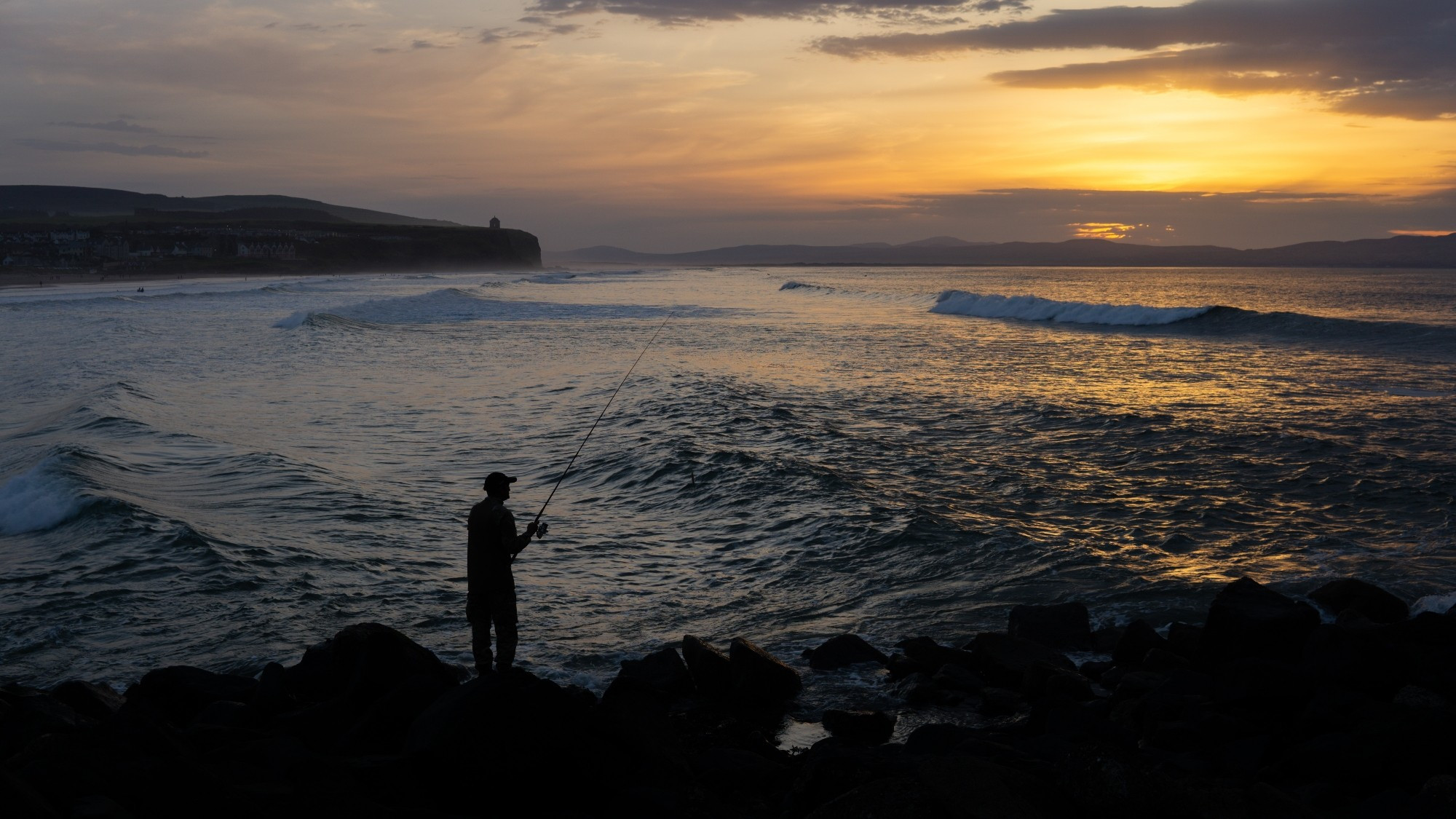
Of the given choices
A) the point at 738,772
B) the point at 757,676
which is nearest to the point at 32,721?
the point at 738,772

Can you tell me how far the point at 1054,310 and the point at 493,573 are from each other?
154ft

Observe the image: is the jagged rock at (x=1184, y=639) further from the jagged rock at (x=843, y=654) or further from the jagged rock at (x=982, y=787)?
the jagged rock at (x=982, y=787)

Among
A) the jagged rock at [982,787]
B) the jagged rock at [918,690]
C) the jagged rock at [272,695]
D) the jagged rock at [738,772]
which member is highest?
the jagged rock at [982,787]

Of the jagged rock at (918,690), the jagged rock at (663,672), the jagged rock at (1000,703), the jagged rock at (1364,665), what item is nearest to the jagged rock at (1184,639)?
the jagged rock at (1364,665)

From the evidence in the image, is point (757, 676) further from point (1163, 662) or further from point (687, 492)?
point (687, 492)

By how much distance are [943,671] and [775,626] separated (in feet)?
5.93

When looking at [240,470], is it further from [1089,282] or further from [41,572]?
[1089,282]

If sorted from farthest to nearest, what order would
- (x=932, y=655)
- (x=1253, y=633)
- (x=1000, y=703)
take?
(x=932, y=655)
(x=1253, y=633)
(x=1000, y=703)

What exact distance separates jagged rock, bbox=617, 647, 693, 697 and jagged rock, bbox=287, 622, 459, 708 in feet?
4.08

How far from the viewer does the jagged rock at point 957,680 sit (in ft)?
22.5

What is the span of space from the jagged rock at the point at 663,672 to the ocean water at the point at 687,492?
0.91 ft

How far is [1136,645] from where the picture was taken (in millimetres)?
7242

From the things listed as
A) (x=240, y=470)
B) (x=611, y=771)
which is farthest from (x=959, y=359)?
(x=611, y=771)

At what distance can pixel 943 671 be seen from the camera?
7.02 metres
